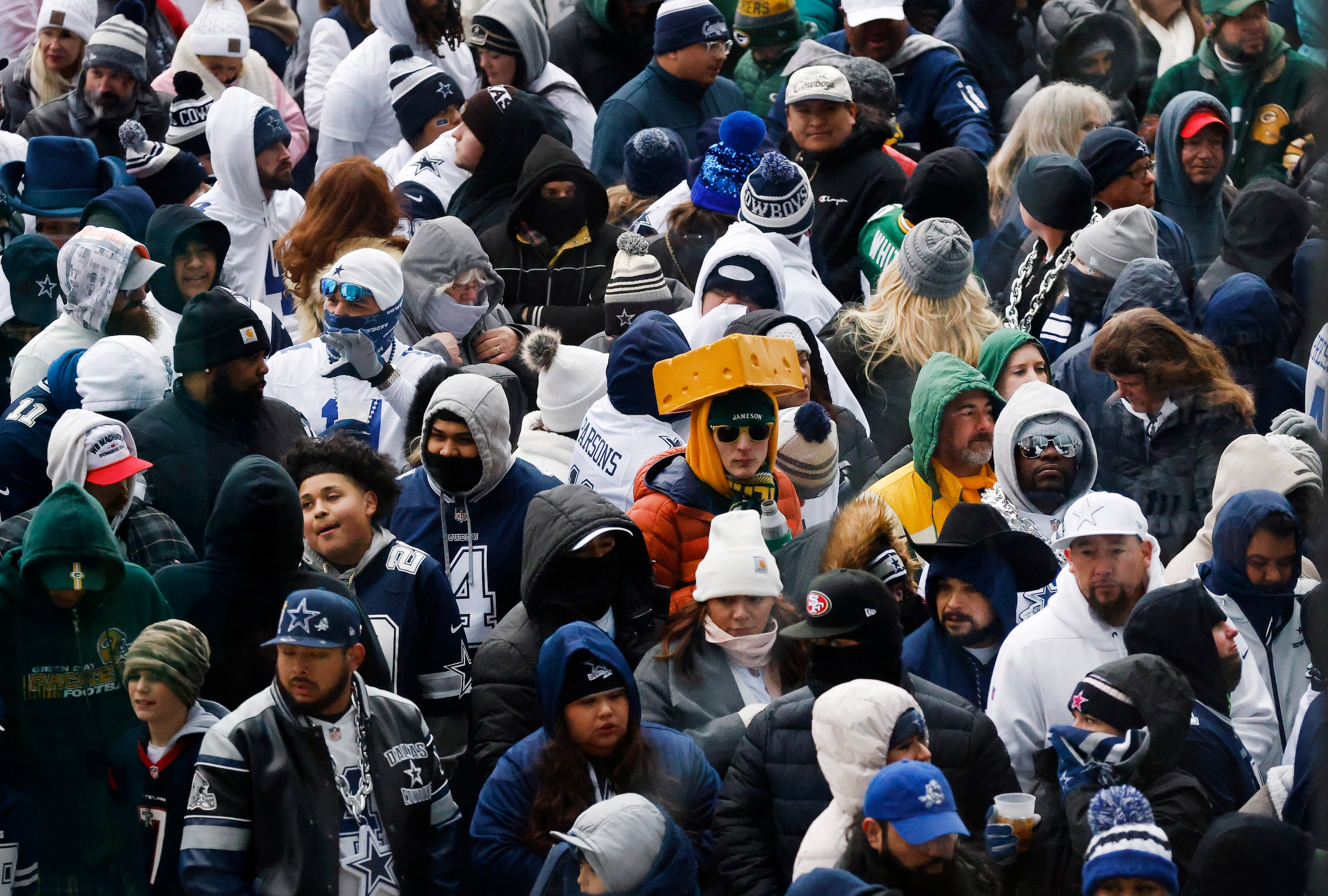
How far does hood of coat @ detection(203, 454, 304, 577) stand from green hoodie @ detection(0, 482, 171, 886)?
0.79 ft

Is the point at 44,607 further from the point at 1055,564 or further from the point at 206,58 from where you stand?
the point at 206,58

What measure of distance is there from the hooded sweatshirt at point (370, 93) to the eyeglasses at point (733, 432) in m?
3.76

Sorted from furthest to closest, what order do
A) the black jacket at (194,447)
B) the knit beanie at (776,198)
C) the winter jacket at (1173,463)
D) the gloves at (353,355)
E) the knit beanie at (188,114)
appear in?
the knit beanie at (188,114) → the knit beanie at (776,198) → the gloves at (353,355) → the winter jacket at (1173,463) → the black jacket at (194,447)

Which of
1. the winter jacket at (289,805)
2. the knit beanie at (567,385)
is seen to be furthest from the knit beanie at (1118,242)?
the winter jacket at (289,805)

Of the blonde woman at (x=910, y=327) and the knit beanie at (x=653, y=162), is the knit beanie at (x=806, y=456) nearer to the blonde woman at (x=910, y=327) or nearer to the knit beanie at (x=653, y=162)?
the blonde woman at (x=910, y=327)

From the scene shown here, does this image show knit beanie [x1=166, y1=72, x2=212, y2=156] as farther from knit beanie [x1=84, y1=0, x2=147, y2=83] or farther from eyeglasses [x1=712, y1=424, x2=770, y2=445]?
eyeglasses [x1=712, y1=424, x2=770, y2=445]

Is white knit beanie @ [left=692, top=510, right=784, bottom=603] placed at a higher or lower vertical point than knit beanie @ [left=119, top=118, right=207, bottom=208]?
higher

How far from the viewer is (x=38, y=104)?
32.1ft

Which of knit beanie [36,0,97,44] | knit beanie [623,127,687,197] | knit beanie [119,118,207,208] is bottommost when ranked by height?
knit beanie [119,118,207,208]

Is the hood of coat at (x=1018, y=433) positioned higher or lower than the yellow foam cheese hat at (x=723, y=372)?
lower

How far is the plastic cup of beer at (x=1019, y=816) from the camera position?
451 cm

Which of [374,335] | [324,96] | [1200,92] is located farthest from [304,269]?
[1200,92]

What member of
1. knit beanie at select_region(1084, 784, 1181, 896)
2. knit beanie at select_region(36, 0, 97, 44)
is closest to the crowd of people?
knit beanie at select_region(1084, 784, 1181, 896)

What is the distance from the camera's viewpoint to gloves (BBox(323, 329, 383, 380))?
6.51m
